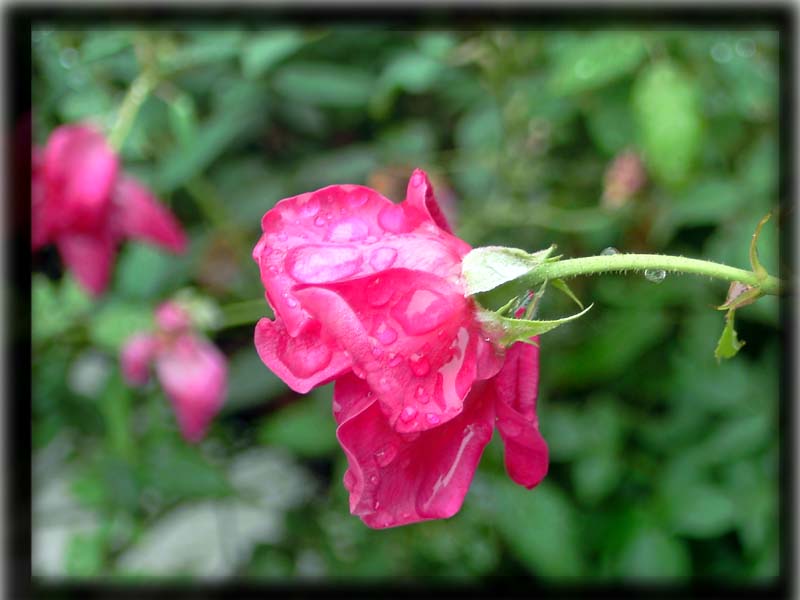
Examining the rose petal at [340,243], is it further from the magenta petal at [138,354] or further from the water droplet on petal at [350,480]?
the magenta petal at [138,354]

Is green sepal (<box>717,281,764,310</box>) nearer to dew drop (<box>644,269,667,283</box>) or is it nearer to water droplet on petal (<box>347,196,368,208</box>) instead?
dew drop (<box>644,269,667,283</box>)

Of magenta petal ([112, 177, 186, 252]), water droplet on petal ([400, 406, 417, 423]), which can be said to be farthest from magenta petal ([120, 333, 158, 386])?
water droplet on petal ([400, 406, 417, 423])

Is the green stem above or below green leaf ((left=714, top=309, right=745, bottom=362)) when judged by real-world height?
above

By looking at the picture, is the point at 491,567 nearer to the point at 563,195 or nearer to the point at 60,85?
the point at 563,195

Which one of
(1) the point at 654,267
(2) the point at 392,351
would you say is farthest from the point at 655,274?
(2) the point at 392,351

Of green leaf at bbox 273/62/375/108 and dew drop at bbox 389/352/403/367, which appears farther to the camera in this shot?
green leaf at bbox 273/62/375/108

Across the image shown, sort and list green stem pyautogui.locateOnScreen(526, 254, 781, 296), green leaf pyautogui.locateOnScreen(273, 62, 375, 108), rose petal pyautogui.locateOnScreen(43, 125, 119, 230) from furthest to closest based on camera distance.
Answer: green leaf pyautogui.locateOnScreen(273, 62, 375, 108) → rose petal pyautogui.locateOnScreen(43, 125, 119, 230) → green stem pyautogui.locateOnScreen(526, 254, 781, 296)
